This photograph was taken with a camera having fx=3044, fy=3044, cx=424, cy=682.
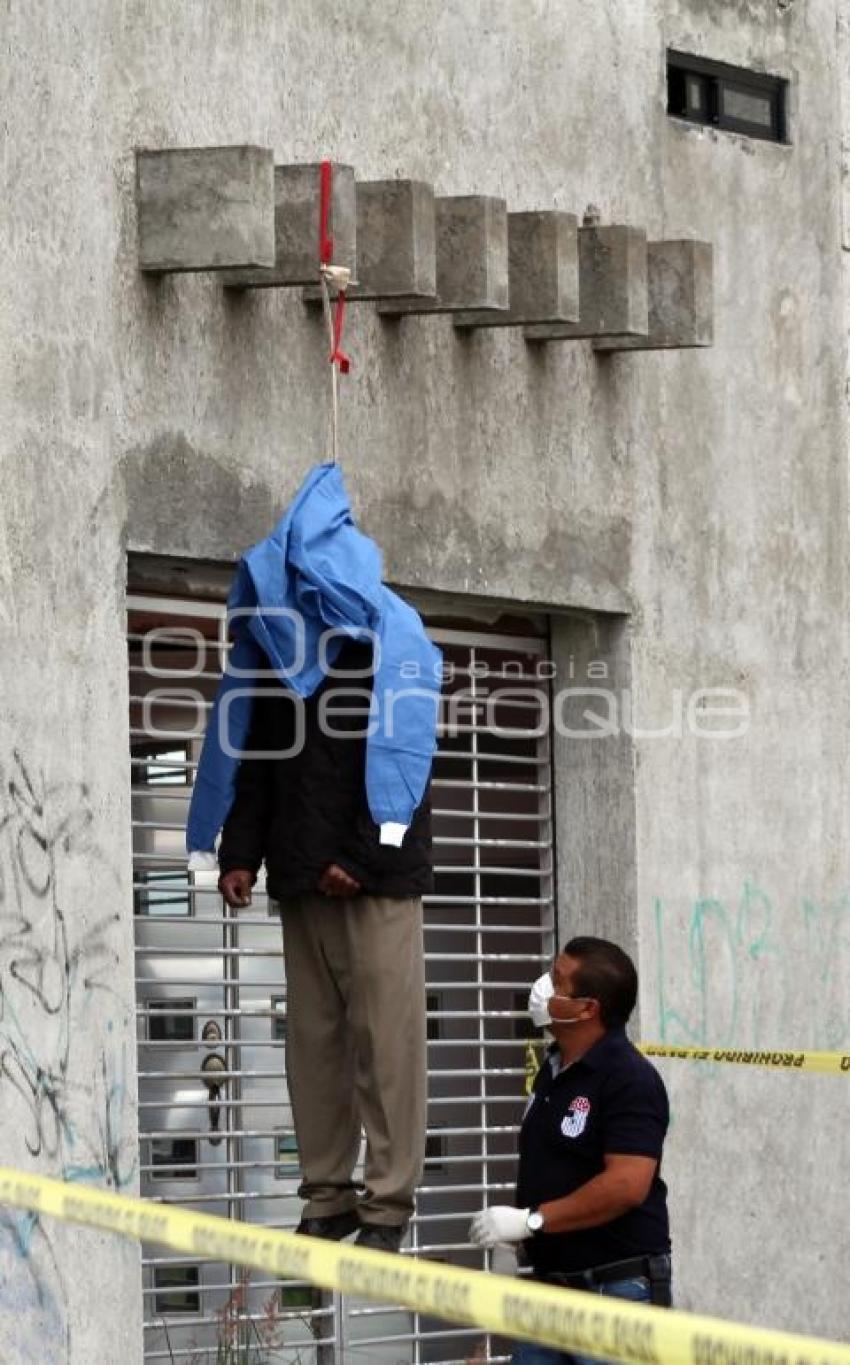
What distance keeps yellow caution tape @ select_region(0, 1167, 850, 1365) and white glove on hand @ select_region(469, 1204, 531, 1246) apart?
1.84m

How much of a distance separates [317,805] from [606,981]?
1.03 meters

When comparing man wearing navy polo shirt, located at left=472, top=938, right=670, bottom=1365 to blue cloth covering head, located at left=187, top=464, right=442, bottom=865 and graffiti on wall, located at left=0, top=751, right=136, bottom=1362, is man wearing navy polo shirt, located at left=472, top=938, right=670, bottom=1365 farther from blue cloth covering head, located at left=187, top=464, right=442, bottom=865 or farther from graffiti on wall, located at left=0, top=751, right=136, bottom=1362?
graffiti on wall, located at left=0, top=751, right=136, bottom=1362

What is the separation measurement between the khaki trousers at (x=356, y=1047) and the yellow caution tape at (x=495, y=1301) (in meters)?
2.50

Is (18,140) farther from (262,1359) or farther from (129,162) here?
(262,1359)

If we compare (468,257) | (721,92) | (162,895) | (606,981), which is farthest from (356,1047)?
(721,92)

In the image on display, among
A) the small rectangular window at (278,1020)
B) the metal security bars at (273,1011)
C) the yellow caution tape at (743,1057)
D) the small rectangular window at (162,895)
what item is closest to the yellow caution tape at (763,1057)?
the yellow caution tape at (743,1057)

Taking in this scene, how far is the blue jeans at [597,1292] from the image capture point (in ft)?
24.3

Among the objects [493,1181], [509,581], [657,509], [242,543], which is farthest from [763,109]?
[493,1181]

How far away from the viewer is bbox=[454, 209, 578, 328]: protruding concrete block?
400 inches

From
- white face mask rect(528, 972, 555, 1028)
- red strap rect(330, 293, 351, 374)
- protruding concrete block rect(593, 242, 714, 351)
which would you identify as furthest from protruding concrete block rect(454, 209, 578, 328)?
white face mask rect(528, 972, 555, 1028)

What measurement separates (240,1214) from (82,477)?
2.53 metres

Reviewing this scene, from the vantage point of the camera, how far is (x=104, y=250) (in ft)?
29.5

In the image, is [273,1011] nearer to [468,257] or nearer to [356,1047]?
[356,1047]

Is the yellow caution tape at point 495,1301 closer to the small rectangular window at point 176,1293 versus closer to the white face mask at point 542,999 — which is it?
the white face mask at point 542,999
